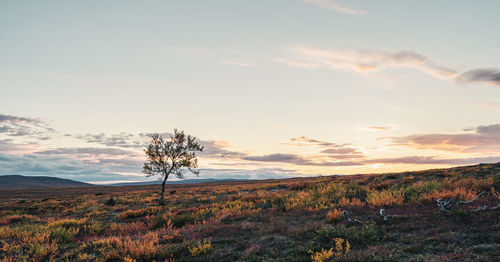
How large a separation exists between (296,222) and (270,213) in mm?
2614

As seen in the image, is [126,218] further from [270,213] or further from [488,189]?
[488,189]

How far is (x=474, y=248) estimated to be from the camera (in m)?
6.50

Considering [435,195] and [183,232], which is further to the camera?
[435,195]

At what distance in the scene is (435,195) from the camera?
12.1 m

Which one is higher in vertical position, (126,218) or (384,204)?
(384,204)

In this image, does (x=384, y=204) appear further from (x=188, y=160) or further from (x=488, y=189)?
(x=188, y=160)

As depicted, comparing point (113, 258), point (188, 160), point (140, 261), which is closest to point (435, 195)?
point (140, 261)

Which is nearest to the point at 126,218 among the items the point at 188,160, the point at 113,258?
the point at 113,258

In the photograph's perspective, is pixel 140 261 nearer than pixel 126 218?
Yes

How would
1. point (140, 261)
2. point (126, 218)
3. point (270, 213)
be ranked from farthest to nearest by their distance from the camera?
point (126, 218)
point (270, 213)
point (140, 261)

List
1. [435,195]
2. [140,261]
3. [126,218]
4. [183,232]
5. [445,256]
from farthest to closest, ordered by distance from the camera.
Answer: [126,218], [435,195], [183,232], [140,261], [445,256]

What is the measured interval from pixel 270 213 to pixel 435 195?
738cm

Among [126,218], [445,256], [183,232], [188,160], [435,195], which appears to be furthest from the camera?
[188,160]

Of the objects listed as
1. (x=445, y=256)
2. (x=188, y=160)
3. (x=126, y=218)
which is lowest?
(x=126, y=218)
